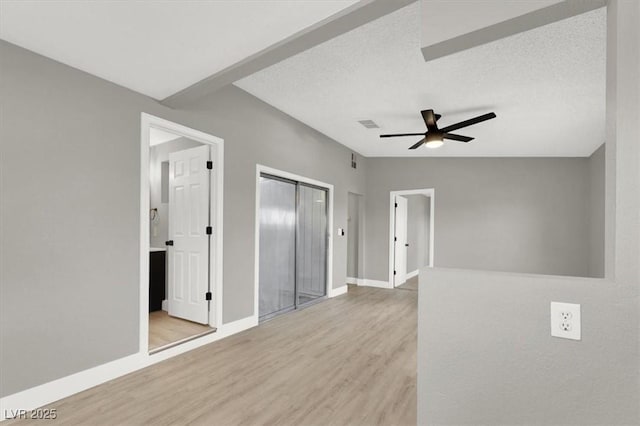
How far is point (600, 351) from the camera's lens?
3.79 feet

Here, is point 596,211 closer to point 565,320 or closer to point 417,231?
point 417,231

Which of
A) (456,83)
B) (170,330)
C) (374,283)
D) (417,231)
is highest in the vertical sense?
(456,83)

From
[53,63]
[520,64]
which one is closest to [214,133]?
[53,63]

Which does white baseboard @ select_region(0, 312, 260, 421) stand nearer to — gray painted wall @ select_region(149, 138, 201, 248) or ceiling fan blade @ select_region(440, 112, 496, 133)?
gray painted wall @ select_region(149, 138, 201, 248)

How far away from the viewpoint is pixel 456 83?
3375 mm

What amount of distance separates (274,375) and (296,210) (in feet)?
8.65

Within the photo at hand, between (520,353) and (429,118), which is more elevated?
(429,118)

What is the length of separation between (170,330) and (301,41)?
328 cm

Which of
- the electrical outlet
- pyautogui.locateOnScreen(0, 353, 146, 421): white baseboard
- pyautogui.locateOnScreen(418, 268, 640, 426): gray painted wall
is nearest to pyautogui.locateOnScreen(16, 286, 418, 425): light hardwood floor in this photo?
pyautogui.locateOnScreen(0, 353, 146, 421): white baseboard

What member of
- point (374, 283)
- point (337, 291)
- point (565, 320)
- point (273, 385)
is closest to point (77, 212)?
point (273, 385)

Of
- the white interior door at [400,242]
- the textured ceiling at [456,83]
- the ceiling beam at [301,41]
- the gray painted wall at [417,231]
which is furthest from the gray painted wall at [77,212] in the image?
the gray painted wall at [417,231]

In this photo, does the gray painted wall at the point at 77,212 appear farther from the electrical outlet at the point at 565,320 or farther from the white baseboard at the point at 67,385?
the electrical outlet at the point at 565,320

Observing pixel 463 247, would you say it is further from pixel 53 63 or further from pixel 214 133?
pixel 53 63

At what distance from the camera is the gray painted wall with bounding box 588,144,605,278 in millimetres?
5012
